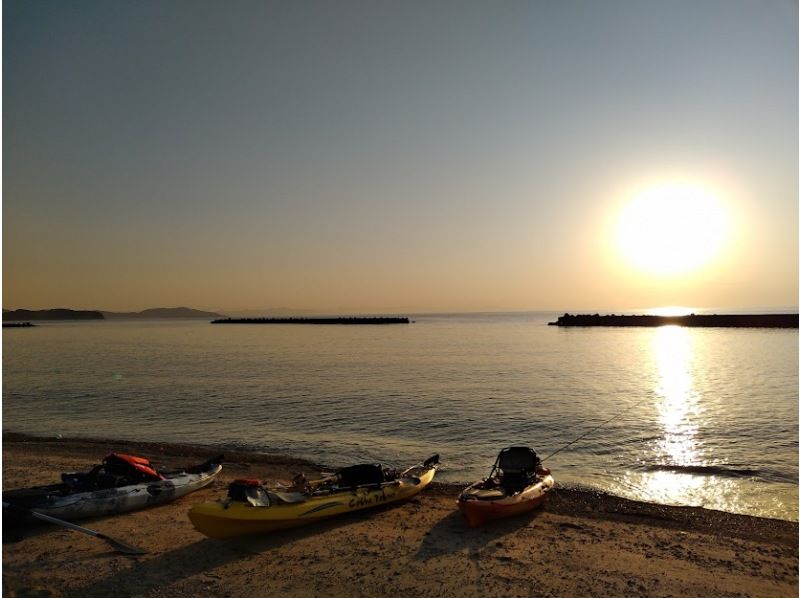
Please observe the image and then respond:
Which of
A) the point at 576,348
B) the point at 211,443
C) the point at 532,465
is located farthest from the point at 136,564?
the point at 576,348

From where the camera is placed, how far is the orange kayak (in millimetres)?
12227

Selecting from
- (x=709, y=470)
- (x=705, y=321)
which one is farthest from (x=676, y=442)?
(x=705, y=321)

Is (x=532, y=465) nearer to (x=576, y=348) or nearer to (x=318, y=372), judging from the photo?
(x=318, y=372)

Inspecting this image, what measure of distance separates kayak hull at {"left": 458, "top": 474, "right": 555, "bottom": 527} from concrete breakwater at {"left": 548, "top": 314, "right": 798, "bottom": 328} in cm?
12509

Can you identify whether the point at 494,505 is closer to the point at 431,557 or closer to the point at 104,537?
the point at 431,557

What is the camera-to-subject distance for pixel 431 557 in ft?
35.3

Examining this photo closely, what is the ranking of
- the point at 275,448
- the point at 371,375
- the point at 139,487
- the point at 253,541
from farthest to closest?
the point at 371,375, the point at 275,448, the point at 139,487, the point at 253,541

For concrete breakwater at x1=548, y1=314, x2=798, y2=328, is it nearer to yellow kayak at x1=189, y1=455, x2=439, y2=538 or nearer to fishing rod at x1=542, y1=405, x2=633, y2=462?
fishing rod at x1=542, y1=405, x2=633, y2=462

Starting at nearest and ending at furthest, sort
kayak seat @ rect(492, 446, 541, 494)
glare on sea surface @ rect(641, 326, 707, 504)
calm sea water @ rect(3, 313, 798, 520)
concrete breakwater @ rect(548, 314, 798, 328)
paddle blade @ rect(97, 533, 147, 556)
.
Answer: paddle blade @ rect(97, 533, 147, 556), kayak seat @ rect(492, 446, 541, 494), glare on sea surface @ rect(641, 326, 707, 504), calm sea water @ rect(3, 313, 798, 520), concrete breakwater @ rect(548, 314, 798, 328)

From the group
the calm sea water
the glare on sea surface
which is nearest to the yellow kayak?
the calm sea water

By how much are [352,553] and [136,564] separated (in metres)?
4.18

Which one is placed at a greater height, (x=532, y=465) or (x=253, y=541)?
(x=532, y=465)

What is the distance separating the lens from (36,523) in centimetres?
1188

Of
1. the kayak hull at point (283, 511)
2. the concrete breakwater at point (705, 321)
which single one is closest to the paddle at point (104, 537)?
the kayak hull at point (283, 511)
